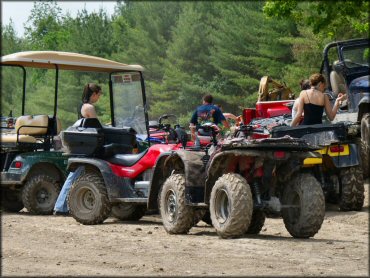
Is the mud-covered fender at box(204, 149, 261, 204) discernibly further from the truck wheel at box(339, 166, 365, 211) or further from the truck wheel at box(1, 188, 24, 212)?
the truck wheel at box(1, 188, 24, 212)

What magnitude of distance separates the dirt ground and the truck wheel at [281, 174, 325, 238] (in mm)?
164

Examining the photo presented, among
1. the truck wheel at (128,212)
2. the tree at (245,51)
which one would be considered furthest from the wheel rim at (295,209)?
the tree at (245,51)

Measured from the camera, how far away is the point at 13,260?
969cm

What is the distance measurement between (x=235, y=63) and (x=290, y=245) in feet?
115

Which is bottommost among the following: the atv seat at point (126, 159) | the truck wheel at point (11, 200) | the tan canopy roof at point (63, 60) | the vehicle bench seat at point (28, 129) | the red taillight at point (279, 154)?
the truck wheel at point (11, 200)

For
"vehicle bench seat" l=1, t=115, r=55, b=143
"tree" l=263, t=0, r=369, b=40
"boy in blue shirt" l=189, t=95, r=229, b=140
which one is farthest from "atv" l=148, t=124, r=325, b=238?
"tree" l=263, t=0, r=369, b=40

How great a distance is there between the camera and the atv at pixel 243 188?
11508 mm

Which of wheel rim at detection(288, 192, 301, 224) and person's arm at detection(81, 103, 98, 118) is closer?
wheel rim at detection(288, 192, 301, 224)

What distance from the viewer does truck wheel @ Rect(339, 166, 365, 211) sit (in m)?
15.5

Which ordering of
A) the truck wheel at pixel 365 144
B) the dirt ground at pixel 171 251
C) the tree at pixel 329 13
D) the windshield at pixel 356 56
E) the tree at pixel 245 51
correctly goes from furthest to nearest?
the tree at pixel 245 51 → the tree at pixel 329 13 → the windshield at pixel 356 56 → the truck wheel at pixel 365 144 → the dirt ground at pixel 171 251

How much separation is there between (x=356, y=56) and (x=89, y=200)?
7525 mm

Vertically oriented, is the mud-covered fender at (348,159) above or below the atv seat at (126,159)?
below

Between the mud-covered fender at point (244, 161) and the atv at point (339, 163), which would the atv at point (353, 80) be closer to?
the atv at point (339, 163)

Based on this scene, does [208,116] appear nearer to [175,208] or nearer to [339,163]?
[339,163]
